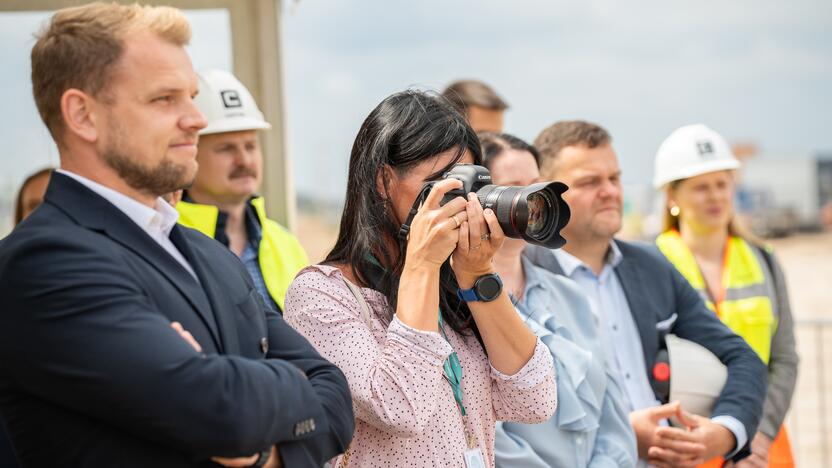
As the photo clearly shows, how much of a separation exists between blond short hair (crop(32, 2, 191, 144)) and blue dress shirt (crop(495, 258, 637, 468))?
4.88ft

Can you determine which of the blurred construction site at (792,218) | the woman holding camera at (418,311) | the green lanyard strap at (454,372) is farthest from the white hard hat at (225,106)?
the blurred construction site at (792,218)

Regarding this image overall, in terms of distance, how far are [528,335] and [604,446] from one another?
2.66 feet

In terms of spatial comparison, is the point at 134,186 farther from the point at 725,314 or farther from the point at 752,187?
the point at 752,187

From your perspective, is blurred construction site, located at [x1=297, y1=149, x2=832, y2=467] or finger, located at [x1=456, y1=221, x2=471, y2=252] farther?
blurred construction site, located at [x1=297, y1=149, x2=832, y2=467]

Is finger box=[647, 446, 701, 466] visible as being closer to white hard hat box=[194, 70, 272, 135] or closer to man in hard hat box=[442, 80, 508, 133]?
white hard hat box=[194, 70, 272, 135]

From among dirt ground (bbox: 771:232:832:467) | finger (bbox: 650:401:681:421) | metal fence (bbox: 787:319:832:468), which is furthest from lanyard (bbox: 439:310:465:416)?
dirt ground (bbox: 771:232:832:467)

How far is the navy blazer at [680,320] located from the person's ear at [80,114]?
1.80 meters

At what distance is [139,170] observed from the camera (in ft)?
5.72

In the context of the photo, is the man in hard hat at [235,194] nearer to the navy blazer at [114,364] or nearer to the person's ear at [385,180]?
the person's ear at [385,180]

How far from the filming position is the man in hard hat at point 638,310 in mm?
3256

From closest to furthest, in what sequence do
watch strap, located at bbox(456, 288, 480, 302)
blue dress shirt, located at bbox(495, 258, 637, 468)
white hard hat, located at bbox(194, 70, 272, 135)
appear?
watch strap, located at bbox(456, 288, 480, 302)
blue dress shirt, located at bbox(495, 258, 637, 468)
white hard hat, located at bbox(194, 70, 272, 135)

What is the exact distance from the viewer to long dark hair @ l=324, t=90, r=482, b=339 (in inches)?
89.7

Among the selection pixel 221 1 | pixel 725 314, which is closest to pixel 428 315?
pixel 725 314

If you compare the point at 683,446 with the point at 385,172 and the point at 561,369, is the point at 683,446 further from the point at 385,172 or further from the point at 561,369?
the point at 385,172
